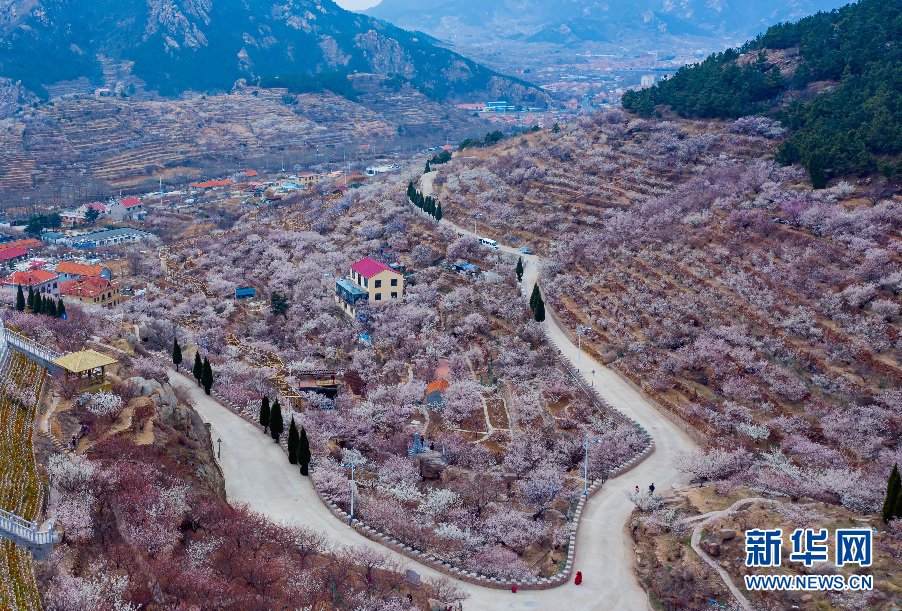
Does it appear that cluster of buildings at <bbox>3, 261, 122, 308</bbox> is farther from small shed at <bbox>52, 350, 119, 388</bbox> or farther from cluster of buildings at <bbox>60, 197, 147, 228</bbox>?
small shed at <bbox>52, 350, 119, 388</bbox>

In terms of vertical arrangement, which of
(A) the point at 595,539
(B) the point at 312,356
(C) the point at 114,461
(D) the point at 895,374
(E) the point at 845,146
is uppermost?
(E) the point at 845,146

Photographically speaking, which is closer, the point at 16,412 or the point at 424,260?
the point at 16,412

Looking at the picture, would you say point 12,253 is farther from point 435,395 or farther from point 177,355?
point 435,395

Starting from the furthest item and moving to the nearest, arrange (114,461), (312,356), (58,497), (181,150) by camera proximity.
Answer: (181,150) < (312,356) < (114,461) < (58,497)

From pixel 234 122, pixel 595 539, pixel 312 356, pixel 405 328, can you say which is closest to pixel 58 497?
pixel 595 539

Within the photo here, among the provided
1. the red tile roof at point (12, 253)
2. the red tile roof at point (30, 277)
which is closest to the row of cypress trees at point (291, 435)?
the red tile roof at point (30, 277)

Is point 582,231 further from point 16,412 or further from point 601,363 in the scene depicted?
point 16,412

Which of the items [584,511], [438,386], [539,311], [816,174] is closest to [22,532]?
[584,511]
